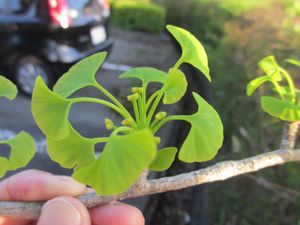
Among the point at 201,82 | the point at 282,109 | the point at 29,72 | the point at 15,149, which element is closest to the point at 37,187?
the point at 15,149

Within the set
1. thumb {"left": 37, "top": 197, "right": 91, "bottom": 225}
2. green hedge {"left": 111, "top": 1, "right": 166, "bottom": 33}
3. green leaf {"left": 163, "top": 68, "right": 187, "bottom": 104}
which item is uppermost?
green leaf {"left": 163, "top": 68, "right": 187, "bottom": 104}

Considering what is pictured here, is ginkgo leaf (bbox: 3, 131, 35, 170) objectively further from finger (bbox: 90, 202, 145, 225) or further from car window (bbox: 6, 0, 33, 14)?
car window (bbox: 6, 0, 33, 14)

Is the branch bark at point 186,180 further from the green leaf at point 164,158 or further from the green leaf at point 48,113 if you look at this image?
the green leaf at point 48,113

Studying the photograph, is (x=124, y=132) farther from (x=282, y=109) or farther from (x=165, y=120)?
(x=282, y=109)

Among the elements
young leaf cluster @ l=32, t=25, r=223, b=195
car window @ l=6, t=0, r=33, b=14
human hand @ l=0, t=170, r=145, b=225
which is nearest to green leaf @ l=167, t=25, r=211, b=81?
young leaf cluster @ l=32, t=25, r=223, b=195

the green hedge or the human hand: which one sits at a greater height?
the human hand

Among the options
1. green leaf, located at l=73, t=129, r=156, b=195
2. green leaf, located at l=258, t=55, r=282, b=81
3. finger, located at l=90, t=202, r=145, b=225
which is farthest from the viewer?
finger, located at l=90, t=202, r=145, b=225

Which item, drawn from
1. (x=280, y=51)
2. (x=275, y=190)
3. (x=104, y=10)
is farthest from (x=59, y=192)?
(x=104, y=10)

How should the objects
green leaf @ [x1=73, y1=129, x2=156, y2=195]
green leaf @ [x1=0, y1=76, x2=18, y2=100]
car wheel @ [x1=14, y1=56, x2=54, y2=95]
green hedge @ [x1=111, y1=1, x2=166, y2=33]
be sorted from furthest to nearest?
1. green hedge @ [x1=111, y1=1, x2=166, y2=33]
2. car wheel @ [x1=14, y1=56, x2=54, y2=95]
3. green leaf @ [x1=0, y1=76, x2=18, y2=100]
4. green leaf @ [x1=73, y1=129, x2=156, y2=195]

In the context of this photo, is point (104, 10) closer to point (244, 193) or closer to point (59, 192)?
point (244, 193)
